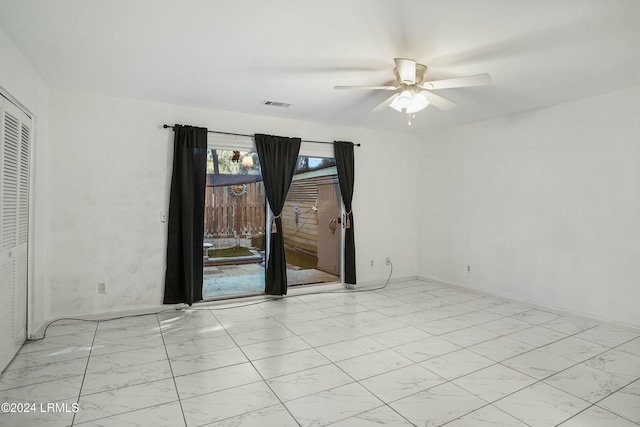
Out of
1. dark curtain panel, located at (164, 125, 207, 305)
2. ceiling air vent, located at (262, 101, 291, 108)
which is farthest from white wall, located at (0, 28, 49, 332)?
ceiling air vent, located at (262, 101, 291, 108)

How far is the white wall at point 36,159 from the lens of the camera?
2.91m

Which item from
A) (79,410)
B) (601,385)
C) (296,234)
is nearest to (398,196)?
(296,234)

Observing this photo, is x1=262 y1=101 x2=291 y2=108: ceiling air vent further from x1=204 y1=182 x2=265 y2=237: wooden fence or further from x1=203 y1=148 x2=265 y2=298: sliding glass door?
x1=204 y1=182 x2=265 y2=237: wooden fence

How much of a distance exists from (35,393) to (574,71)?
510 cm

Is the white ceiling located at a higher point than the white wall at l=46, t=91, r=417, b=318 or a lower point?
higher

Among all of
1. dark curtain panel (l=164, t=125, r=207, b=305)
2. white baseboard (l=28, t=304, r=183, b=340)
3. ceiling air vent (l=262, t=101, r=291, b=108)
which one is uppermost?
ceiling air vent (l=262, t=101, r=291, b=108)

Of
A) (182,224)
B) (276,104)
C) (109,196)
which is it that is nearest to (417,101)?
(276,104)

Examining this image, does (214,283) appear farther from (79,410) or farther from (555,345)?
(555,345)

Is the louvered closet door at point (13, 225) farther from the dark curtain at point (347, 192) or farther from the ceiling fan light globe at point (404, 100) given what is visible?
the dark curtain at point (347, 192)

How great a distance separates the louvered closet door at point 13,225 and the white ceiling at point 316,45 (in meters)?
0.64

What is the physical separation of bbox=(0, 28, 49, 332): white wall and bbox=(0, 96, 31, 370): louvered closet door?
125 mm

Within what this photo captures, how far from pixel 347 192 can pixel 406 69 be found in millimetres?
2774

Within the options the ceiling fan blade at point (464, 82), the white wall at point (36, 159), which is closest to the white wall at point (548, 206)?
the ceiling fan blade at point (464, 82)

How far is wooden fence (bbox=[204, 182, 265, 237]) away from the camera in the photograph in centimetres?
470
